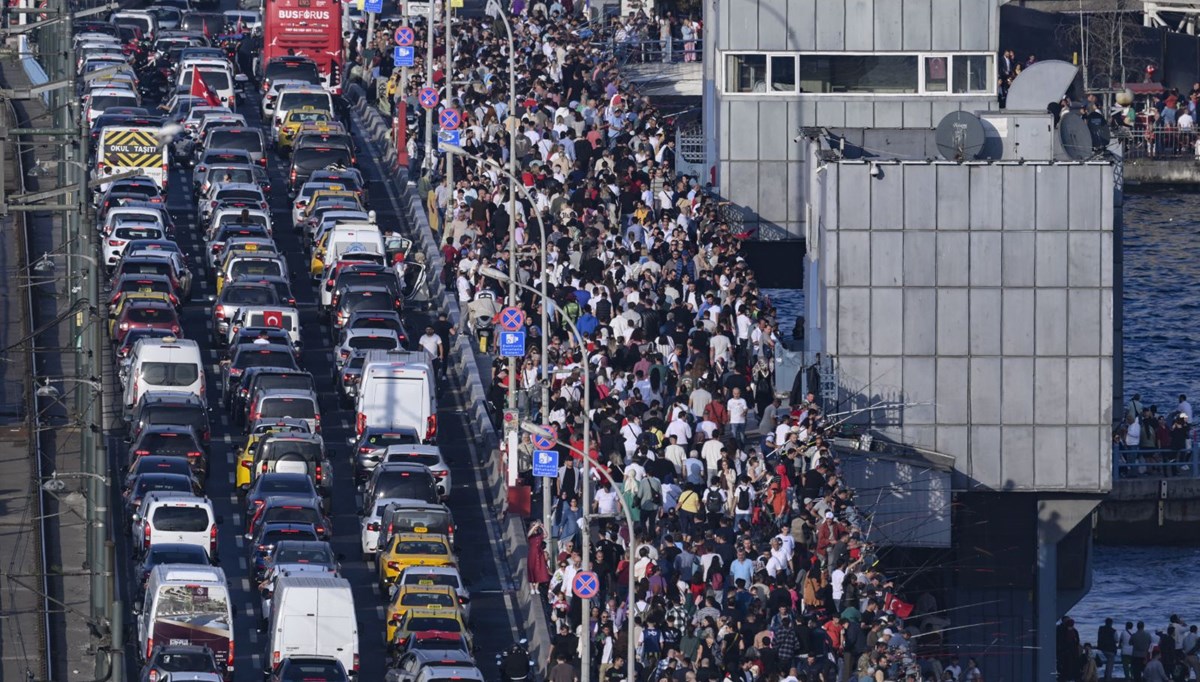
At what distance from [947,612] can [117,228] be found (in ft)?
69.5

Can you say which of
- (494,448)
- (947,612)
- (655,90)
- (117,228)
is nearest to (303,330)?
(117,228)

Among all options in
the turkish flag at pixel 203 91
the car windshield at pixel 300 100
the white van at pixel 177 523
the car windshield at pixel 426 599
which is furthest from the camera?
the turkish flag at pixel 203 91

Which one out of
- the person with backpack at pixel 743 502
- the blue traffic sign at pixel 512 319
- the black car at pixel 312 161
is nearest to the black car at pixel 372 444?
the blue traffic sign at pixel 512 319

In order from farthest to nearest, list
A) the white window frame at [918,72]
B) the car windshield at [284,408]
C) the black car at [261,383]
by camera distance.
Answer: the white window frame at [918,72], the black car at [261,383], the car windshield at [284,408]

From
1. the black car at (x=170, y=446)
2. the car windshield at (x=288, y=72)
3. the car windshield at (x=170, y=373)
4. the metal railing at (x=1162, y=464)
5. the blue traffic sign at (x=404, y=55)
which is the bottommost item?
the metal railing at (x=1162, y=464)

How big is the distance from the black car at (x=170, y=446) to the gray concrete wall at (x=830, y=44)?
23008 millimetres

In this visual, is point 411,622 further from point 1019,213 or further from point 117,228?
point 117,228

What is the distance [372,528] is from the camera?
54.8 metres

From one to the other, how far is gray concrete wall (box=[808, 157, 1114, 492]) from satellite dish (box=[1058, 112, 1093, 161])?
1.10 metres

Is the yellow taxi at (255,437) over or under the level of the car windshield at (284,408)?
under

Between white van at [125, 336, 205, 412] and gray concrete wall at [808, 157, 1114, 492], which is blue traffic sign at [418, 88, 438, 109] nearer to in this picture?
white van at [125, 336, 205, 412]

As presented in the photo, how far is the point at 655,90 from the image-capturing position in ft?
318

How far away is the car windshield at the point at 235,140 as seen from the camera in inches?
3164

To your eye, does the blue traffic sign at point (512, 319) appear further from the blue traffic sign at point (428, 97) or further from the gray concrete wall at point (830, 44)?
the blue traffic sign at point (428, 97)
